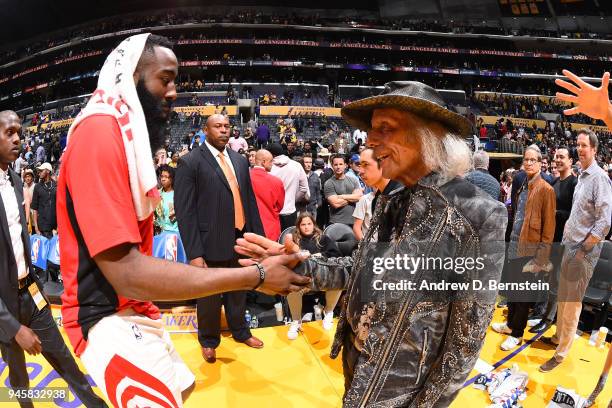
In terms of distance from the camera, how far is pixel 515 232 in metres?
4.22

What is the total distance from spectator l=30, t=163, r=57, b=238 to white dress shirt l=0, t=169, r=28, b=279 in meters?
4.21

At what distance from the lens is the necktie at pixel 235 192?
340 centimetres

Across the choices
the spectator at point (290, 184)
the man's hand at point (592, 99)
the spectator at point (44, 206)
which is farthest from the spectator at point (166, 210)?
the man's hand at point (592, 99)

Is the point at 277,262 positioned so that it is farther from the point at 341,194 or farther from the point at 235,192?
the point at 341,194

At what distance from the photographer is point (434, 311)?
124 centimetres

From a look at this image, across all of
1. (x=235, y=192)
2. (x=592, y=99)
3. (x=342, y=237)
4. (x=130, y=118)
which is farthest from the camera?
(x=342, y=237)

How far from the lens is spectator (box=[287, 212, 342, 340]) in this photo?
396 centimetres

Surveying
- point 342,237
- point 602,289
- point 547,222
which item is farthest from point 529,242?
point 342,237

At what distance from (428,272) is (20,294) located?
2.38 meters

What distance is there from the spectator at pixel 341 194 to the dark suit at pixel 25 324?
3.30 m

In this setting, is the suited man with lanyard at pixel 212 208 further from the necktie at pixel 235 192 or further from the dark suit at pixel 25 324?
the dark suit at pixel 25 324

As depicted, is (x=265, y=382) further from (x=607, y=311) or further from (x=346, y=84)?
(x=346, y=84)

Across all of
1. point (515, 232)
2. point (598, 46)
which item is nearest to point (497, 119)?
point (598, 46)

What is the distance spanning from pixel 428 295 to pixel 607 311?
3.82m
